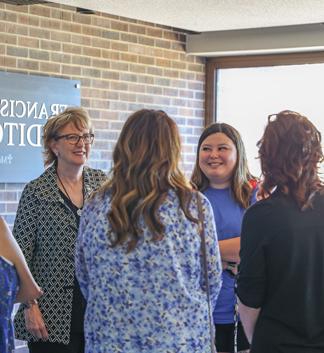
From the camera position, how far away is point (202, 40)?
8.41m

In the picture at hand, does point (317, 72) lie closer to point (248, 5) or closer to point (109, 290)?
point (248, 5)

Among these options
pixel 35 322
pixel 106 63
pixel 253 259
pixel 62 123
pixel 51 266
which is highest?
pixel 106 63

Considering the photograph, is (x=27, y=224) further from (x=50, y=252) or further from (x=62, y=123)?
(x=62, y=123)

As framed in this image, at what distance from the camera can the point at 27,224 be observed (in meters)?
4.13

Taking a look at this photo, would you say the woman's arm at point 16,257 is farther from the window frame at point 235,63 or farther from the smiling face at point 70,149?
the window frame at point 235,63

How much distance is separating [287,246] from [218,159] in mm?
1314

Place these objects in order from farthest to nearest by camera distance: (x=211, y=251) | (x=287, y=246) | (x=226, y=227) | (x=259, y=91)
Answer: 1. (x=259, y=91)
2. (x=226, y=227)
3. (x=211, y=251)
4. (x=287, y=246)

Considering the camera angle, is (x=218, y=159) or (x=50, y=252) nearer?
(x=50, y=252)

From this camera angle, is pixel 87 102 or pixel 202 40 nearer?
pixel 87 102

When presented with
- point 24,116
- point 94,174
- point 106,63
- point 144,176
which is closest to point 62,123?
point 94,174

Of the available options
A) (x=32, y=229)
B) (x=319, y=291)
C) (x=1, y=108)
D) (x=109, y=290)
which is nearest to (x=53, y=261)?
(x=32, y=229)

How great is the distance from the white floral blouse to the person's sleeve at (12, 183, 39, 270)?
109 centimetres

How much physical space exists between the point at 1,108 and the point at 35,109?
379 millimetres

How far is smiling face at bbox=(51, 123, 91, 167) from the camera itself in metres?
4.26
